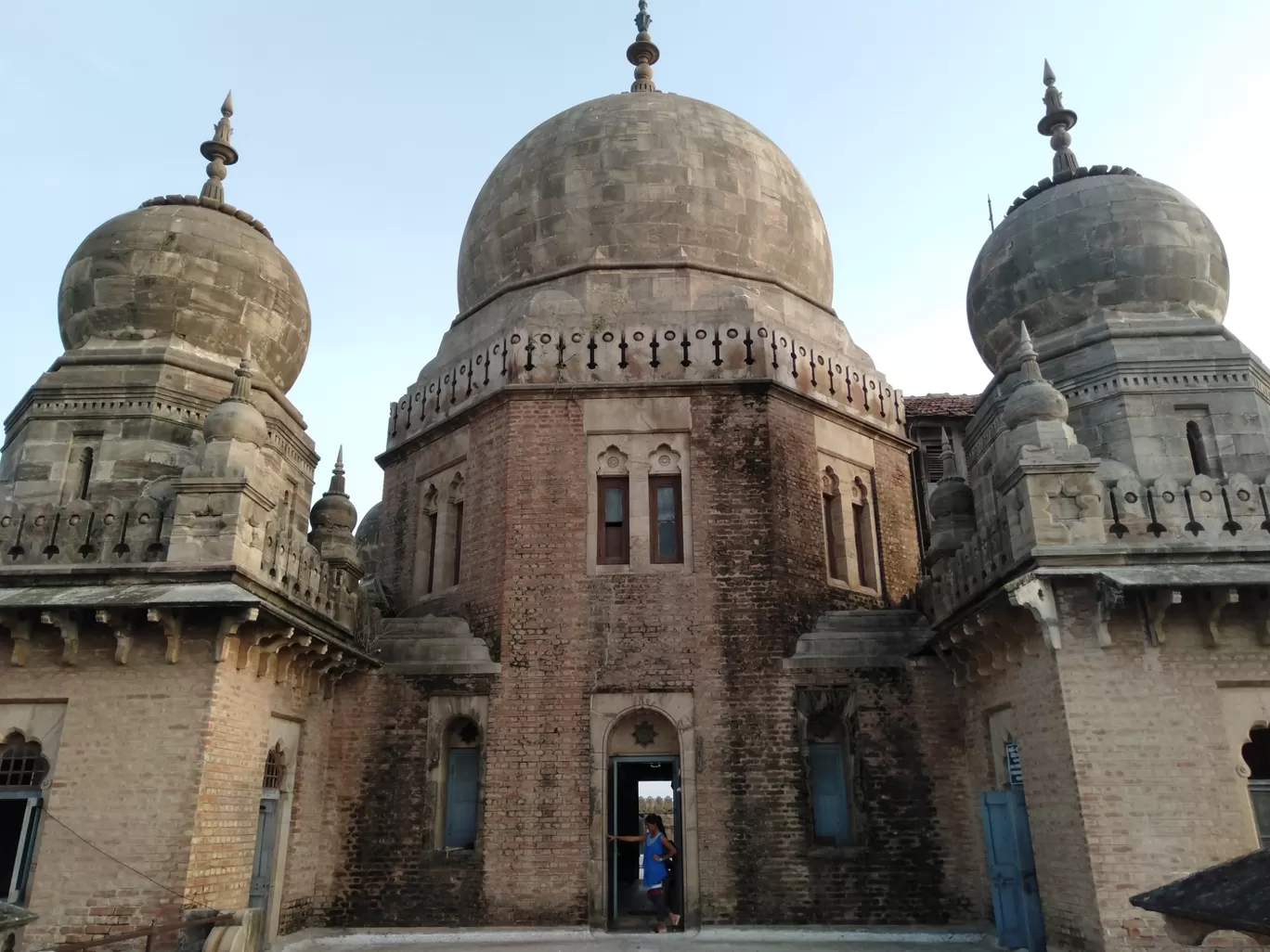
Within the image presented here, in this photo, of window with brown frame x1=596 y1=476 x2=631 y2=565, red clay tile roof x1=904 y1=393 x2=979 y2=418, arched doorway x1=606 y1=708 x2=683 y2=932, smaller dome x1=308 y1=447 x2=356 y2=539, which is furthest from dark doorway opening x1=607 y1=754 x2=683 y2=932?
red clay tile roof x1=904 y1=393 x2=979 y2=418

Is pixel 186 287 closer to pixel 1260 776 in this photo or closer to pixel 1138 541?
pixel 1138 541

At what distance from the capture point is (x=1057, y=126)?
58.1 ft

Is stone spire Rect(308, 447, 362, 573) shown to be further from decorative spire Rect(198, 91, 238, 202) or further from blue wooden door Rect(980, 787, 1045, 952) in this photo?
blue wooden door Rect(980, 787, 1045, 952)

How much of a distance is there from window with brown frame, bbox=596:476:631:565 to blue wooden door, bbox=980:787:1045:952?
5747 mm

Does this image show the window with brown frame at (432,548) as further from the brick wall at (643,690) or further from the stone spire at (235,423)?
the stone spire at (235,423)

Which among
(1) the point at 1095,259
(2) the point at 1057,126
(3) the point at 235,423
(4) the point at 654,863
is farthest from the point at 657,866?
(2) the point at 1057,126

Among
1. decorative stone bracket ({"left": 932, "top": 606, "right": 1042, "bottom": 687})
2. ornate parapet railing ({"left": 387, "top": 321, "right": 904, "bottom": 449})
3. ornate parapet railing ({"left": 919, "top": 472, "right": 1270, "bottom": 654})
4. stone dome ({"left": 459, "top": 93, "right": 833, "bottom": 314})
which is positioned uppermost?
stone dome ({"left": 459, "top": 93, "right": 833, "bottom": 314})

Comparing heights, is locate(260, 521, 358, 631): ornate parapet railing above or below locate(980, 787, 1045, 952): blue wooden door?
above

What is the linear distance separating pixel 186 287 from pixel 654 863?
11.3 m

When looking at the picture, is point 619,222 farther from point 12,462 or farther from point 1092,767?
point 1092,767

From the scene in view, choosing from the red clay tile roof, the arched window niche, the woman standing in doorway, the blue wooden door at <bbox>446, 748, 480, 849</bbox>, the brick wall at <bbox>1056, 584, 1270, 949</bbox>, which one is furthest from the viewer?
the red clay tile roof

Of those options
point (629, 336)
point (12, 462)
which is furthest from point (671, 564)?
point (12, 462)

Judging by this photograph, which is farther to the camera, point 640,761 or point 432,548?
point 432,548

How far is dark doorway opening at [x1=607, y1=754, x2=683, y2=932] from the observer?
41.9ft
